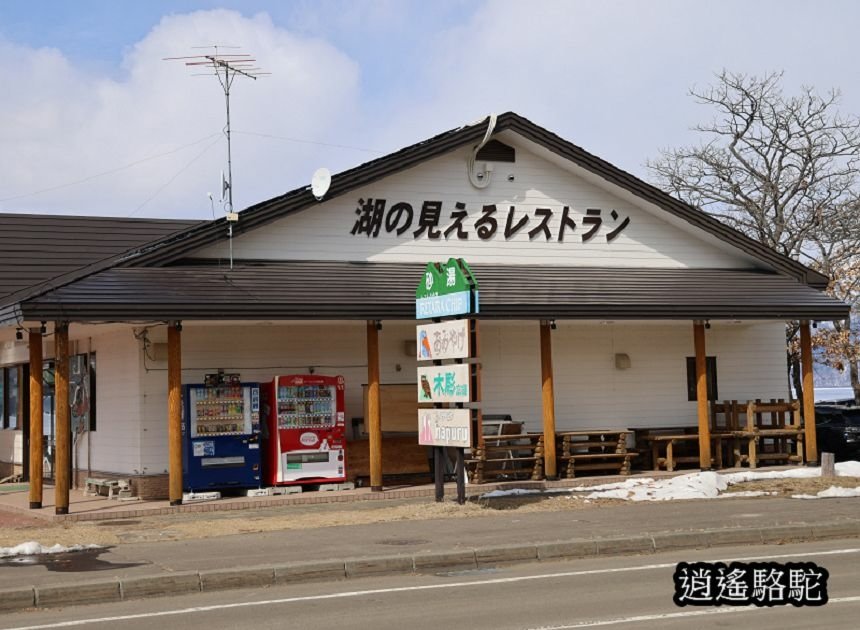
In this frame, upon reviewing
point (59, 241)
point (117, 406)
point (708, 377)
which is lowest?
point (117, 406)

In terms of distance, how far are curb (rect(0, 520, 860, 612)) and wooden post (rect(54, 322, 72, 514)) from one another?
6.03 m

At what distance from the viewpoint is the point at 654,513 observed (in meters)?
16.1

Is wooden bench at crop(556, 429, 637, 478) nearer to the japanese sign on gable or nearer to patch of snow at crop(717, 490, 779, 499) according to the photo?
patch of snow at crop(717, 490, 779, 499)

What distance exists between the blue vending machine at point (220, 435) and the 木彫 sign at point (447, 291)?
3.65 m

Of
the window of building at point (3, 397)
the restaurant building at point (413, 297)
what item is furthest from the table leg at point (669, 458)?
the window of building at point (3, 397)

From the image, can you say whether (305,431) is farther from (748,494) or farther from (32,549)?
(748,494)

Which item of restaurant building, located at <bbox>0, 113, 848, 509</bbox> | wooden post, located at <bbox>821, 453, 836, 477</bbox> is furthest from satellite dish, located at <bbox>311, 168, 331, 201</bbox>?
wooden post, located at <bbox>821, 453, 836, 477</bbox>

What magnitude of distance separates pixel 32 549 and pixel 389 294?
795 centimetres

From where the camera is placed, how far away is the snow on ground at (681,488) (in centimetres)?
1833

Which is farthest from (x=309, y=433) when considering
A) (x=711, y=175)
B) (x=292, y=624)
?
(x=711, y=175)

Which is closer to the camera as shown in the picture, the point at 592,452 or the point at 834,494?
the point at 834,494

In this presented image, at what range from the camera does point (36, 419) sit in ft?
57.1

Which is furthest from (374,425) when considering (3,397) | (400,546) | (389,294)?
(3,397)

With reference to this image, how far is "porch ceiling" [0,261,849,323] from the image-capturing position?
1736 centimetres
